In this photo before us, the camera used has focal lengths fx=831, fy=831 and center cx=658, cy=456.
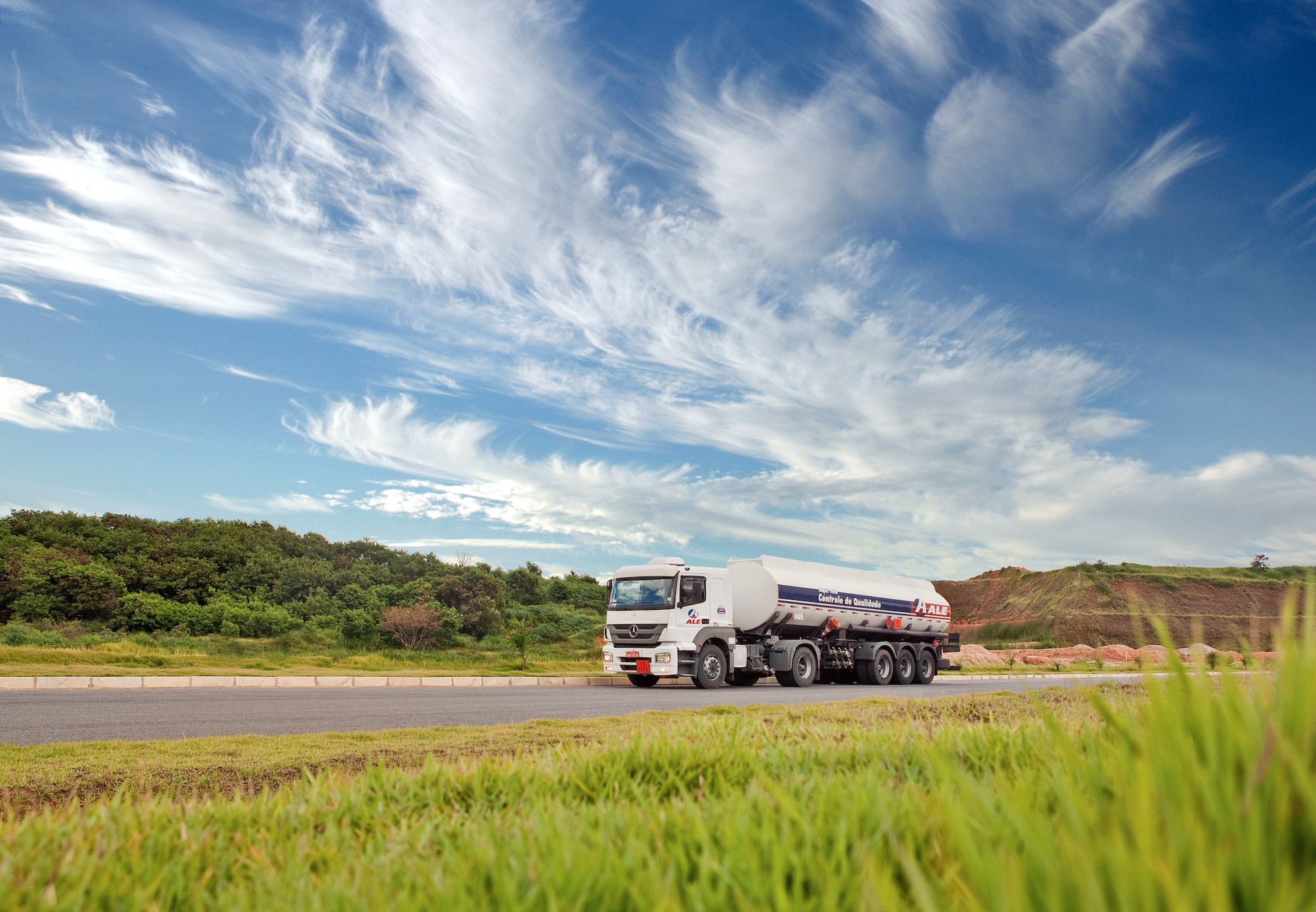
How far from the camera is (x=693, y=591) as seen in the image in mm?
21156

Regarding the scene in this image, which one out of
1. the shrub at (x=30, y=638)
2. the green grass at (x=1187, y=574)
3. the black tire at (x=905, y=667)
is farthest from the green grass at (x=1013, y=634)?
the shrub at (x=30, y=638)

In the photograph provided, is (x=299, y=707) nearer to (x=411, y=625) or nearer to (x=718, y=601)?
Result: (x=718, y=601)

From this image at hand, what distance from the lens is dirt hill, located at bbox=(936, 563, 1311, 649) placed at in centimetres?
4831

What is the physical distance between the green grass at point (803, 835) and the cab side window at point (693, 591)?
57.1ft

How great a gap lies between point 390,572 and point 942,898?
148ft

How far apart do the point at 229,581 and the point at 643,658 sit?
28136mm

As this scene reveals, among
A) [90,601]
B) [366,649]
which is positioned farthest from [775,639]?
[90,601]

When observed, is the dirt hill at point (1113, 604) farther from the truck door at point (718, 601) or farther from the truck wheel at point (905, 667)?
the truck door at point (718, 601)

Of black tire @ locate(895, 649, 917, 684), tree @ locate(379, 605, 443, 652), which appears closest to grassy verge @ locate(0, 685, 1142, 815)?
black tire @ locate(895, 649, 917, 684)

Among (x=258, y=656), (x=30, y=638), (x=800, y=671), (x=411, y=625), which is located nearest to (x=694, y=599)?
(x=800, y=671)

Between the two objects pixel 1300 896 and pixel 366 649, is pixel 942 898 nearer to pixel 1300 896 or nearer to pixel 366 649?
pixel 1300 896

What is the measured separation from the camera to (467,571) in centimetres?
4281

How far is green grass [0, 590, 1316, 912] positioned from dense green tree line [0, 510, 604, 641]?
3420cm

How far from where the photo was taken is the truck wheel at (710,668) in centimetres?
2109
